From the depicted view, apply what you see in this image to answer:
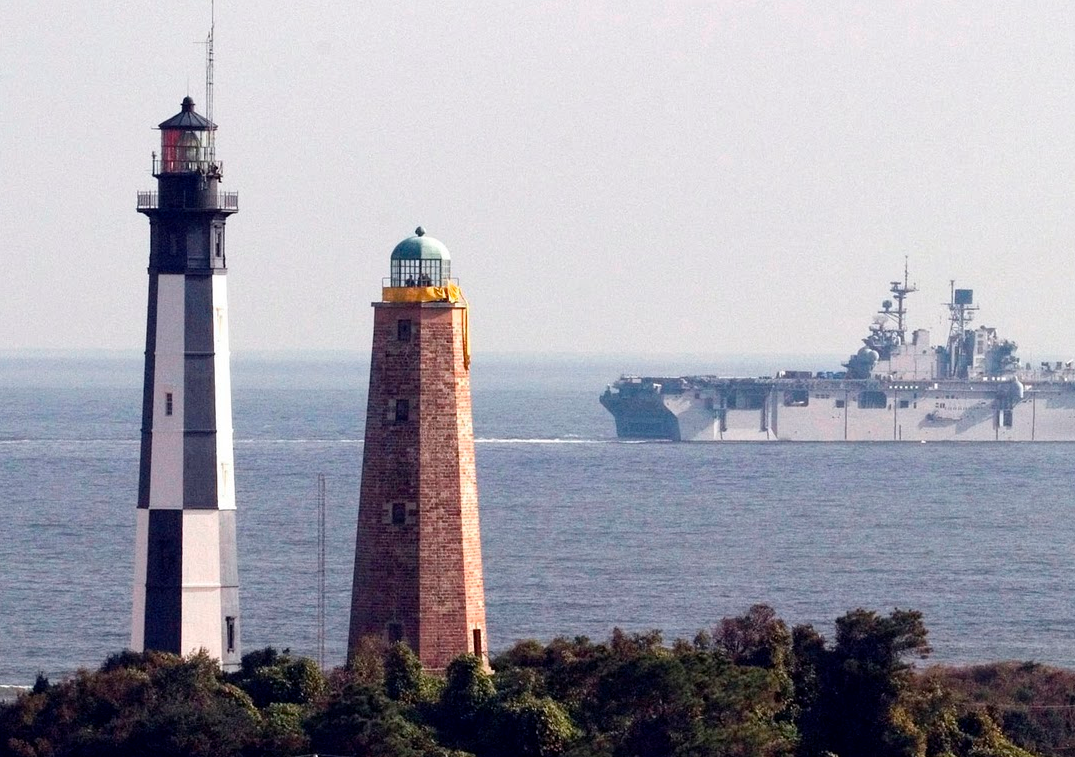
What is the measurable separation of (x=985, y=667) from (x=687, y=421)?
9479cm

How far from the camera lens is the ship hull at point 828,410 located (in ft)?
429

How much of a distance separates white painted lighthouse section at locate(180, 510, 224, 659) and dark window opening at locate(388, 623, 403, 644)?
209 cm

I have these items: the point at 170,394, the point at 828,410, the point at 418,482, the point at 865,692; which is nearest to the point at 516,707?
the point at 418,482

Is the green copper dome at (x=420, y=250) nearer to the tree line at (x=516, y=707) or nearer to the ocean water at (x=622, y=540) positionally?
the tree line at (x=516, y=707)

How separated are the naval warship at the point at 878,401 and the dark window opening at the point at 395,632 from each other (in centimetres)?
10954

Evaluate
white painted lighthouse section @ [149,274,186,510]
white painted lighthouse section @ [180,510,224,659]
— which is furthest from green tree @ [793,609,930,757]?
white painted lighthouse section @ [149,274,186,510]

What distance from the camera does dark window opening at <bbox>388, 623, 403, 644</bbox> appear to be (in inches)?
805

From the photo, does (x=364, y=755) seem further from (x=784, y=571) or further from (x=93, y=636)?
(x=784, y=571)

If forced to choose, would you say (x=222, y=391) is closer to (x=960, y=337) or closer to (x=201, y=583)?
(x=201, y=583)

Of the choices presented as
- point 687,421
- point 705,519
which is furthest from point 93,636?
point 687,421

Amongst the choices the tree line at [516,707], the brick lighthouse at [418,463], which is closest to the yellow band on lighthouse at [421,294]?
the brick lighthouse at [418,463]

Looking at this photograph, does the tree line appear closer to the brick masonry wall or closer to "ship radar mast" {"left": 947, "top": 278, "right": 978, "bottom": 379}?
the brick masonry wall

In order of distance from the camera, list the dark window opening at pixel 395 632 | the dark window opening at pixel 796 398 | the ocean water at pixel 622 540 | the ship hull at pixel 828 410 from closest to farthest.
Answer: the dark window opening at pixel 395 632 < the ocean water at pixel 622 540 < the ship hull at pixel 828 410 < the dark window opening at pixel 796 398

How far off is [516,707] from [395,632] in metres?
1.33
